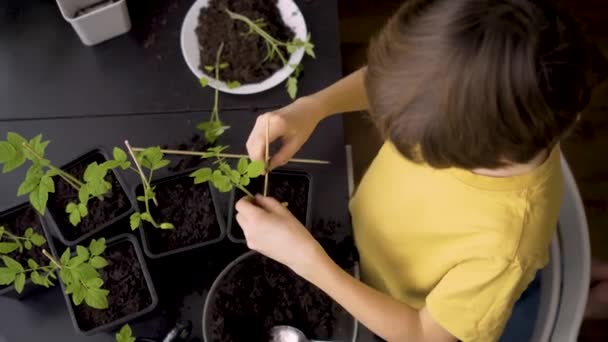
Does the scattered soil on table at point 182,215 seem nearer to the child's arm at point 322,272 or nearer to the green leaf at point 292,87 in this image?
the child's arm at point 322,272

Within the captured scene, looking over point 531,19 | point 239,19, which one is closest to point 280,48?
point 239,19

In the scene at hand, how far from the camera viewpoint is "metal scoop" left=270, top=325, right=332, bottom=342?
0.86 m

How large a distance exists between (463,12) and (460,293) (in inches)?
13.6

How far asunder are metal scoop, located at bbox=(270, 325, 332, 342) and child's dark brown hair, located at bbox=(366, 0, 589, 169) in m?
0.33

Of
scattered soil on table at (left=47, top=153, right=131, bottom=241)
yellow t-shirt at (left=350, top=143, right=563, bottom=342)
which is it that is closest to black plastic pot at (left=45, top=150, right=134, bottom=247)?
scattered soil on table at (left=47, top=153, right=131, bottom=241)

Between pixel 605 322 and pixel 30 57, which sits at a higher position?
pixel 30 57

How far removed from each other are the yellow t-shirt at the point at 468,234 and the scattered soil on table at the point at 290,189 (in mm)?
105

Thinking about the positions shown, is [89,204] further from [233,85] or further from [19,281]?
[233,85]

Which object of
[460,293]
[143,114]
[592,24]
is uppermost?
[143,114]

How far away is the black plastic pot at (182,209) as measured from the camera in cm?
88

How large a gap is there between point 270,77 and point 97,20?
11.3 inches

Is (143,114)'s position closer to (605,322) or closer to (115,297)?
(115,297)

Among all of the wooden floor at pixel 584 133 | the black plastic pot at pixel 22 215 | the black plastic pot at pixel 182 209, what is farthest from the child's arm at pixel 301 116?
the wooden floor at pixel 584 133

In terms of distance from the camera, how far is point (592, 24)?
1.75 meters
